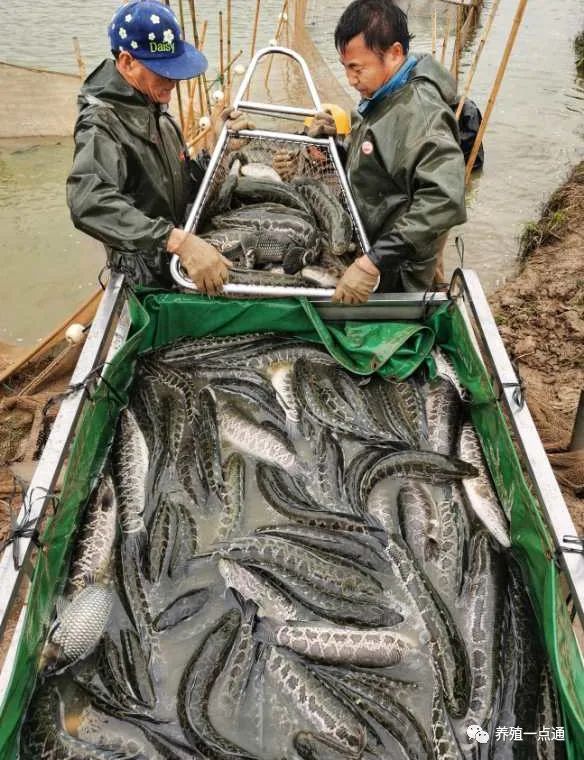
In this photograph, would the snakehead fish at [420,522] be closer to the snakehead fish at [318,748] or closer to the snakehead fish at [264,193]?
the snakehead fish at [318,748]

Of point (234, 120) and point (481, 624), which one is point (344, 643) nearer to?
point (481, 624)

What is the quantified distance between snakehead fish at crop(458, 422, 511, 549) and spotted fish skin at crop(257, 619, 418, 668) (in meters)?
0.62

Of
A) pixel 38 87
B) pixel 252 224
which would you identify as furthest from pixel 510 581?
pixel 38 87

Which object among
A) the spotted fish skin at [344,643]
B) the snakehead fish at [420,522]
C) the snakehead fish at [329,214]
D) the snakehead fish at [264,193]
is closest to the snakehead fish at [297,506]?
the snakehead fish at [420,522]

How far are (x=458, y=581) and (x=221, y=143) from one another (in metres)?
3.08

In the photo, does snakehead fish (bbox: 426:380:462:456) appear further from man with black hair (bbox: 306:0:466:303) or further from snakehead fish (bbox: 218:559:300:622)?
snakehead fish (bbox: 218:559:300:622)

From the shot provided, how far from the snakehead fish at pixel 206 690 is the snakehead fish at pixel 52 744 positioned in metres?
0.17

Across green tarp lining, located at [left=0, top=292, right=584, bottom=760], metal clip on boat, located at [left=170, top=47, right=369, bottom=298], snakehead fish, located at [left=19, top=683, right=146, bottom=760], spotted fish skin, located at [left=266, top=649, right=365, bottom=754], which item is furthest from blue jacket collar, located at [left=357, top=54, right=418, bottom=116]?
snakehead fish, located at [left=19, top=683, right=146, bottom=760]

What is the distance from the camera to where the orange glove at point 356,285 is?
9.59ft

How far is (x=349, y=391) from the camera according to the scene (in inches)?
118

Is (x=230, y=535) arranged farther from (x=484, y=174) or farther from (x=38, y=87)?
(x=38, y=87)

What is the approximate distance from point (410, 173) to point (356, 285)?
2.34ft

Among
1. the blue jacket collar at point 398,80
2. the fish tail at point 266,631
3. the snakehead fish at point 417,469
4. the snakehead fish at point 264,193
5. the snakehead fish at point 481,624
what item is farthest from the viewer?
the snakehead fish at point 264,193

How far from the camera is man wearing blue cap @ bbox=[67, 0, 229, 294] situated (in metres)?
2.83
